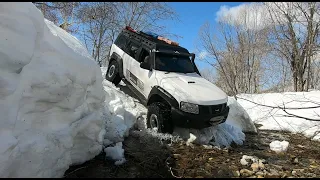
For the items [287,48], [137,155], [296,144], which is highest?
[287,48]

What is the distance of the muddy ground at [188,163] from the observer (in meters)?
4.67

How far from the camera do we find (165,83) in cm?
693

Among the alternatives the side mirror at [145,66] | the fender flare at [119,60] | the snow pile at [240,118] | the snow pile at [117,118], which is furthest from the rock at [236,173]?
the snow pile at [240,118]

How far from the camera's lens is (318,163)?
6254mm

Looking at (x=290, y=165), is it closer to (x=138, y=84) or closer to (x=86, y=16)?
(x=138, y=84)

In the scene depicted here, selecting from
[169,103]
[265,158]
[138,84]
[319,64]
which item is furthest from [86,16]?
[319,64]

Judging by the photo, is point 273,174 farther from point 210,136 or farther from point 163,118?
point 163,118

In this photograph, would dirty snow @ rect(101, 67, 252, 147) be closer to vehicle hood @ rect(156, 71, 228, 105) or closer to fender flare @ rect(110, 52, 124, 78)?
fender flare @ rect(110, 52, 124, 78)

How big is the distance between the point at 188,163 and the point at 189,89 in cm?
195

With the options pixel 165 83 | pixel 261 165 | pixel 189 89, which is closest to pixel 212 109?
pixel 189 89

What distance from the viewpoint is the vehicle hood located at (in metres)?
6.46

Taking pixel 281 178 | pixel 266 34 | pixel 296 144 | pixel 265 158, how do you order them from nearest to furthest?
pixel 281 178 → pixel 265 158 → pixel 296 144 → pixel 266 34

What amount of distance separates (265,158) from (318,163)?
1125mm

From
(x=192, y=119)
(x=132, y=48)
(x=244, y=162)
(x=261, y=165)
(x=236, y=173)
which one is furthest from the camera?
(x=132, y=48)
